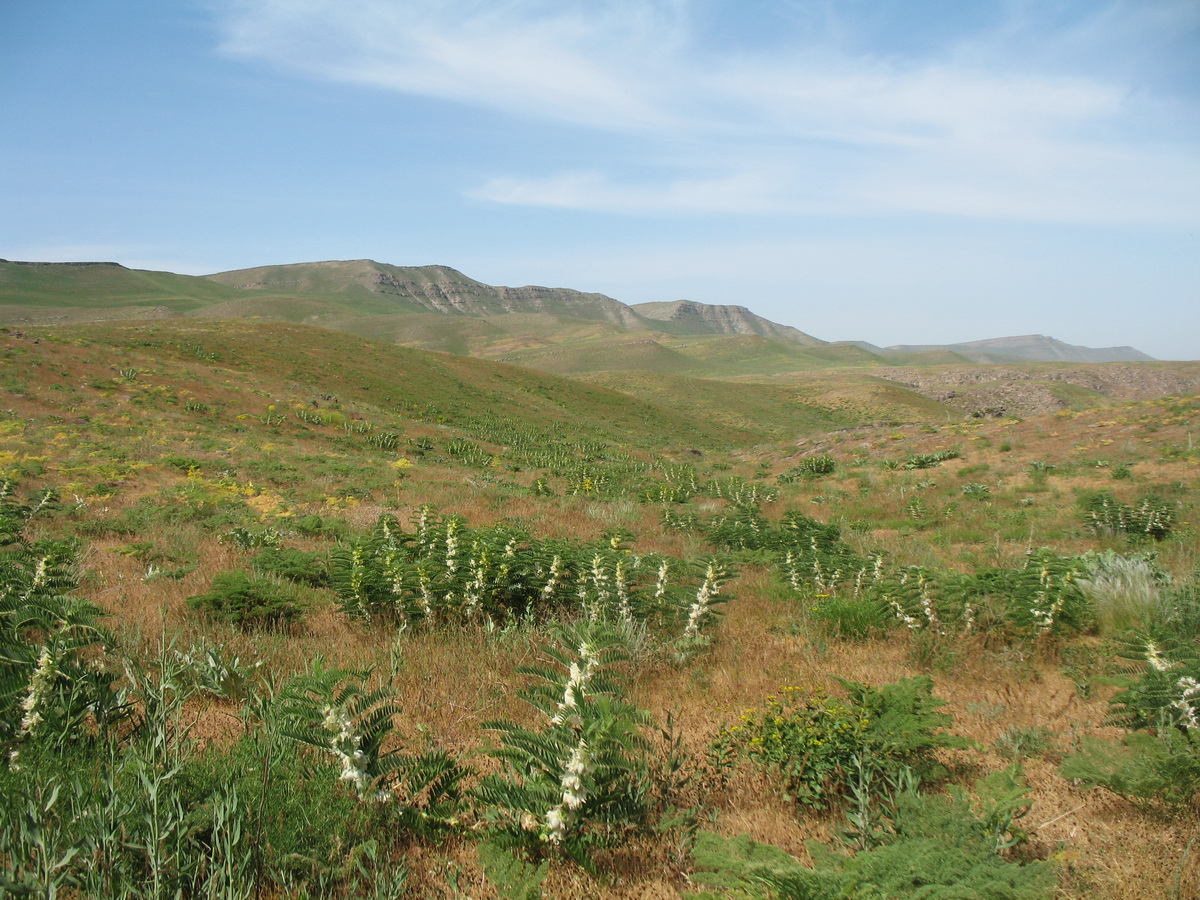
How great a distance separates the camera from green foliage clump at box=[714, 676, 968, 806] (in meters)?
2.66

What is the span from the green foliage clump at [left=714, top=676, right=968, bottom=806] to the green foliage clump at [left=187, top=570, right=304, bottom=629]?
3.63 m

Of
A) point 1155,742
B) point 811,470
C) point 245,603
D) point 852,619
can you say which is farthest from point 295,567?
point 811,470

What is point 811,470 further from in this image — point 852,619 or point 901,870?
point 901,870

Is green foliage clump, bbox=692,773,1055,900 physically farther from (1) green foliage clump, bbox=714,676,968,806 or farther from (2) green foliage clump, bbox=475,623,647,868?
(1) green foliage clump, bbox=714,676,968,806

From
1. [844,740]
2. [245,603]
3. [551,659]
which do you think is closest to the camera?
[844,740]

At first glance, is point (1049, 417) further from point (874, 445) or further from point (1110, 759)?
point (1110, 759)

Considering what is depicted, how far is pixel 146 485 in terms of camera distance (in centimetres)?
1144

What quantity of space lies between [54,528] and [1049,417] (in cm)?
2404

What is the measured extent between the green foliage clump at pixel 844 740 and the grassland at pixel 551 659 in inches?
3.1

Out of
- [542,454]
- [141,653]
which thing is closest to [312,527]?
[141,653]

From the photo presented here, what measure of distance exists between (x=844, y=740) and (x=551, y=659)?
6.65ft

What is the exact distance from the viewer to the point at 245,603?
474 cm

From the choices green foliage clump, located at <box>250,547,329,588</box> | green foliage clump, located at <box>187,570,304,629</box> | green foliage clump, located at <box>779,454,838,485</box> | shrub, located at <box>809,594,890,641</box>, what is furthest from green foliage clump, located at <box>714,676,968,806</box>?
green foliage clump, located at <box>779,454,838,485</box>

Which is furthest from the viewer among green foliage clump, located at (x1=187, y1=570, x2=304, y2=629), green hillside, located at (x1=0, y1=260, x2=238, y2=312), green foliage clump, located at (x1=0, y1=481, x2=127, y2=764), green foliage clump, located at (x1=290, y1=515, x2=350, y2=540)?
green hillside, located at (x1=0, y1=260, x2=238, y2=312)
